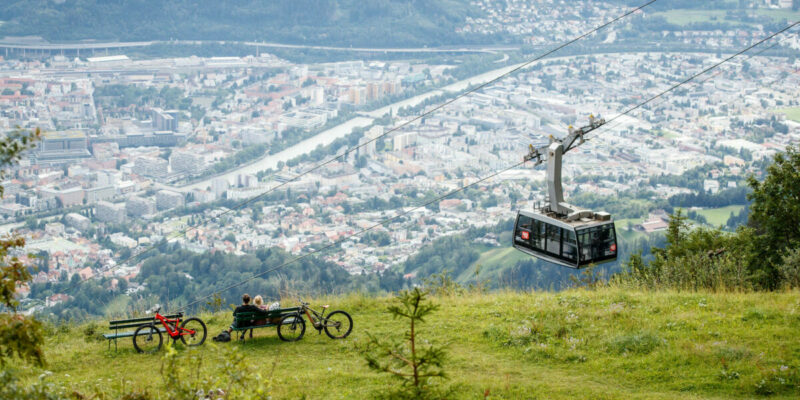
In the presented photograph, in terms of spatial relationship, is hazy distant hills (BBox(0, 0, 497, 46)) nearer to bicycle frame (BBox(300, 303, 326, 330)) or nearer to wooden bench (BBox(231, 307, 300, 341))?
bicycle frame (BBox(300, 303, 326, 330))

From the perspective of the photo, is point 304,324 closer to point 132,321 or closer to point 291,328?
point 291,328

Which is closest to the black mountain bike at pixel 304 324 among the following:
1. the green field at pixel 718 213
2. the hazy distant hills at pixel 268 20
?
the green field at pixel 718 213

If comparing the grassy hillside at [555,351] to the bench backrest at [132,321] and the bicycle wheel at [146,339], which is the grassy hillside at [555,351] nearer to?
the bicycle wheel at [146,339]

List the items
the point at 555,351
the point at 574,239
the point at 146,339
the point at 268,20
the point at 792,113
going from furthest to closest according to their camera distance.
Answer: the point at 268,20
the point at 792,113
the point at 574,239
the point at 146,339
the point at 555,351

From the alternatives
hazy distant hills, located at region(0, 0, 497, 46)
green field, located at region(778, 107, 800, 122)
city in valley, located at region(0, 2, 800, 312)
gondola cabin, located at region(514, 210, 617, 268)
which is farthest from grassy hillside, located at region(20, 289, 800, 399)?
hazy distant hills, located at region(0, 0, 497, 46)

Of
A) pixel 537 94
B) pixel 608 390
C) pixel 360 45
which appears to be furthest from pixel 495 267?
pixel 360 45

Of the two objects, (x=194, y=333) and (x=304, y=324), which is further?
(x=304, y=324)

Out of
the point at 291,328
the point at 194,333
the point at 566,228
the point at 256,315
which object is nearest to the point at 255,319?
the point at 256,315
